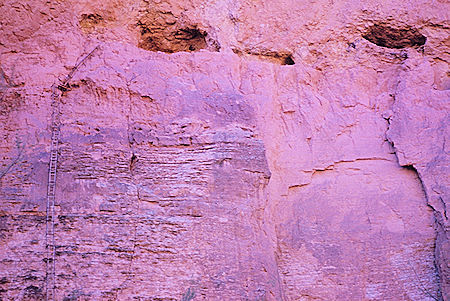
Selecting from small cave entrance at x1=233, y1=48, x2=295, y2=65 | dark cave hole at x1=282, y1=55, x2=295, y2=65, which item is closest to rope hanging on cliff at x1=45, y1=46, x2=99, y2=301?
small cave entrance at x1=233, y1=48, x2=295, y2=65

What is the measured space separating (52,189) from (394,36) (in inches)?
156

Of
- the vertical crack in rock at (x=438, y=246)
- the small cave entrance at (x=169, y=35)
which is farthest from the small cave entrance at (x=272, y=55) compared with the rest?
the vertical crack in rock at (x=438, y=246)

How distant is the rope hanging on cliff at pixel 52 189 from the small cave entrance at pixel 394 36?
10.4 ft

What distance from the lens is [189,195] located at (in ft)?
16.2

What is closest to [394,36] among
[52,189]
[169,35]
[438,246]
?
[438,246]

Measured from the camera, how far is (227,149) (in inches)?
202

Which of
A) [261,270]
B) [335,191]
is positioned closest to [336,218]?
[335,191]

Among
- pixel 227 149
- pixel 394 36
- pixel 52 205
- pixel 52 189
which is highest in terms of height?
pixel 394 36

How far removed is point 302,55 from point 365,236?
201cm

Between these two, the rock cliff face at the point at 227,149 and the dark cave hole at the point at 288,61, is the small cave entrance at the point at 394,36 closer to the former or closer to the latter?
the rock cliff face at the point at 227,149

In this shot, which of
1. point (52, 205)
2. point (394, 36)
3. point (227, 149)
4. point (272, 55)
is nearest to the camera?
point (52, 205)

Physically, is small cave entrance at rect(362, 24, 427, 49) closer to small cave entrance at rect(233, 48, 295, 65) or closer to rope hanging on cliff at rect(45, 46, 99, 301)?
small cave entrance at rect(233, 48, 295, 65)

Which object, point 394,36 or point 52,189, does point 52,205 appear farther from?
point 394,36

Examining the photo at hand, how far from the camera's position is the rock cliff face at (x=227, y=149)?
15.5 ft
